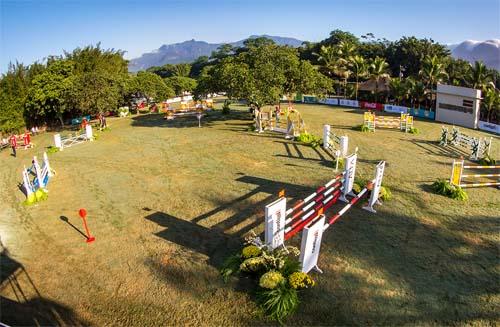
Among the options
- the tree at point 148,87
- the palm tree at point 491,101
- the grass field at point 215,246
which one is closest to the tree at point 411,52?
the palm tree at point 491,101

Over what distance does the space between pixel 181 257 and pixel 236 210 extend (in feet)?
11.3

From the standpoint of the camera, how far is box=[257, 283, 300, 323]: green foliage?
7.98 metres

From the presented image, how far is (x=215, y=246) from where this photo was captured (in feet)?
36.1

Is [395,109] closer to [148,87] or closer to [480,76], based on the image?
[480,76]

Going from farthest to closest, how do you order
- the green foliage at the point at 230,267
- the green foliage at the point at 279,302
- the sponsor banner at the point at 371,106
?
1. the sponsor banner at the point at 371,106
2. the green foliage at the point at 230,267
3. the green foliage at the point at 279,302

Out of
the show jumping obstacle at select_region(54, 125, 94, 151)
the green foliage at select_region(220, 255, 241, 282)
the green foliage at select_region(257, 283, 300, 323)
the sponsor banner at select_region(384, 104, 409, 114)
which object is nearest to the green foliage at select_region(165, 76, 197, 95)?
the sponsor banner at select_region(384, 104, 409, 114)

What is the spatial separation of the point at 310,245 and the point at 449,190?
8.64 metres


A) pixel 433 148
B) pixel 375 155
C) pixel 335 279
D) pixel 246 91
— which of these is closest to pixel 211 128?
pixel 246 91

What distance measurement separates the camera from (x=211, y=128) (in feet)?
100

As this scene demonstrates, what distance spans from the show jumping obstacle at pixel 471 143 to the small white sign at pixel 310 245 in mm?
15294

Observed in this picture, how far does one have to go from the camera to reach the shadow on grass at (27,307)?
820 cm

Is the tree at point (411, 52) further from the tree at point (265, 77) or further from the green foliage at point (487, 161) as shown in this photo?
the green foliage at point (487, 161)

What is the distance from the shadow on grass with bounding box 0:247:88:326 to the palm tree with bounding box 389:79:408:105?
38113 millimetres

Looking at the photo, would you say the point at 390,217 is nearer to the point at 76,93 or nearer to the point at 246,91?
the point at 246,91
